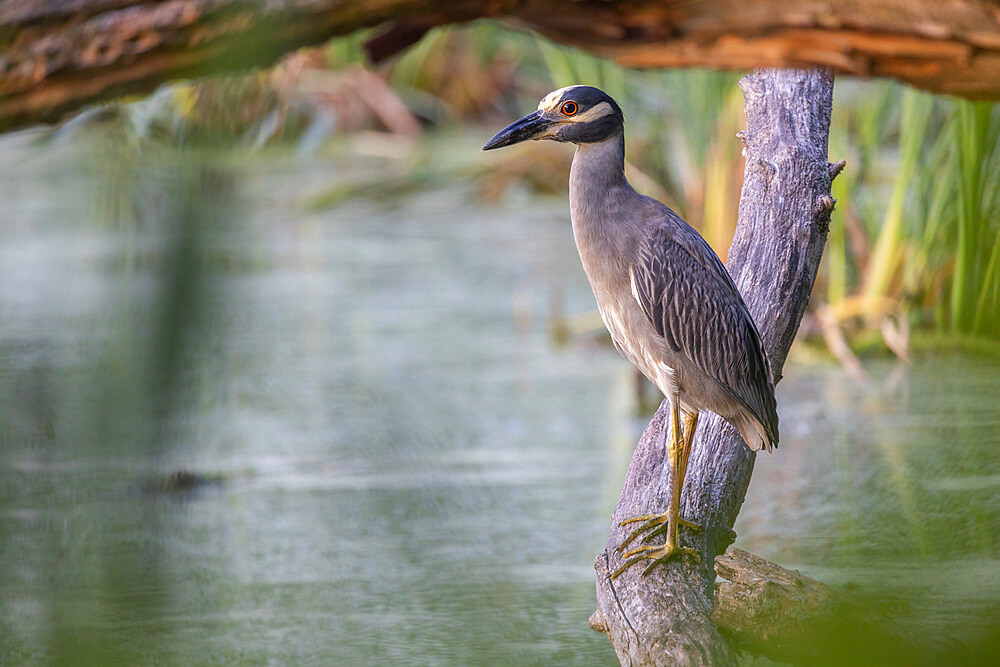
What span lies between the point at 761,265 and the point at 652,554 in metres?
0.45


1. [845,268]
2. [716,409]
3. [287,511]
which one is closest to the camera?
[716,409]

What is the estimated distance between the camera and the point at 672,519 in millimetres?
1438

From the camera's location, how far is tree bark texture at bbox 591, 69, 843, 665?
1.53m

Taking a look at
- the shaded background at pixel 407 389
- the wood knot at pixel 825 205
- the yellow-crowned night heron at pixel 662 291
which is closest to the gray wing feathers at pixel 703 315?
the yellow-crowned night heron at pixel 662 291

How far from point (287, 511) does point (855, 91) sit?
8.37 feet

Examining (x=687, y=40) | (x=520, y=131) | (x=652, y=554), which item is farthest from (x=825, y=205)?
(x=687, y=40)

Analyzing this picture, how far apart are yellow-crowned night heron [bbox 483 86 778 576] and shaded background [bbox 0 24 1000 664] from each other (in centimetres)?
31

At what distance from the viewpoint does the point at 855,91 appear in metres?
3.82

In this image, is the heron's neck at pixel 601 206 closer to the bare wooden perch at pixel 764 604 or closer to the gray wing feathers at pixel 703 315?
the gray wing feathers at pixel 703 315

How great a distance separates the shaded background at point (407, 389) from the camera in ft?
0.86

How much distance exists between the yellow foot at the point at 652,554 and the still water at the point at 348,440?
0.30 meters

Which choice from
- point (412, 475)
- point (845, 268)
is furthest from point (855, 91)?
point (412, 475)

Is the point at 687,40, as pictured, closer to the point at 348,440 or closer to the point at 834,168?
the point at 834,168

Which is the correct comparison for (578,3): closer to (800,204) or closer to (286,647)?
(800,204)
